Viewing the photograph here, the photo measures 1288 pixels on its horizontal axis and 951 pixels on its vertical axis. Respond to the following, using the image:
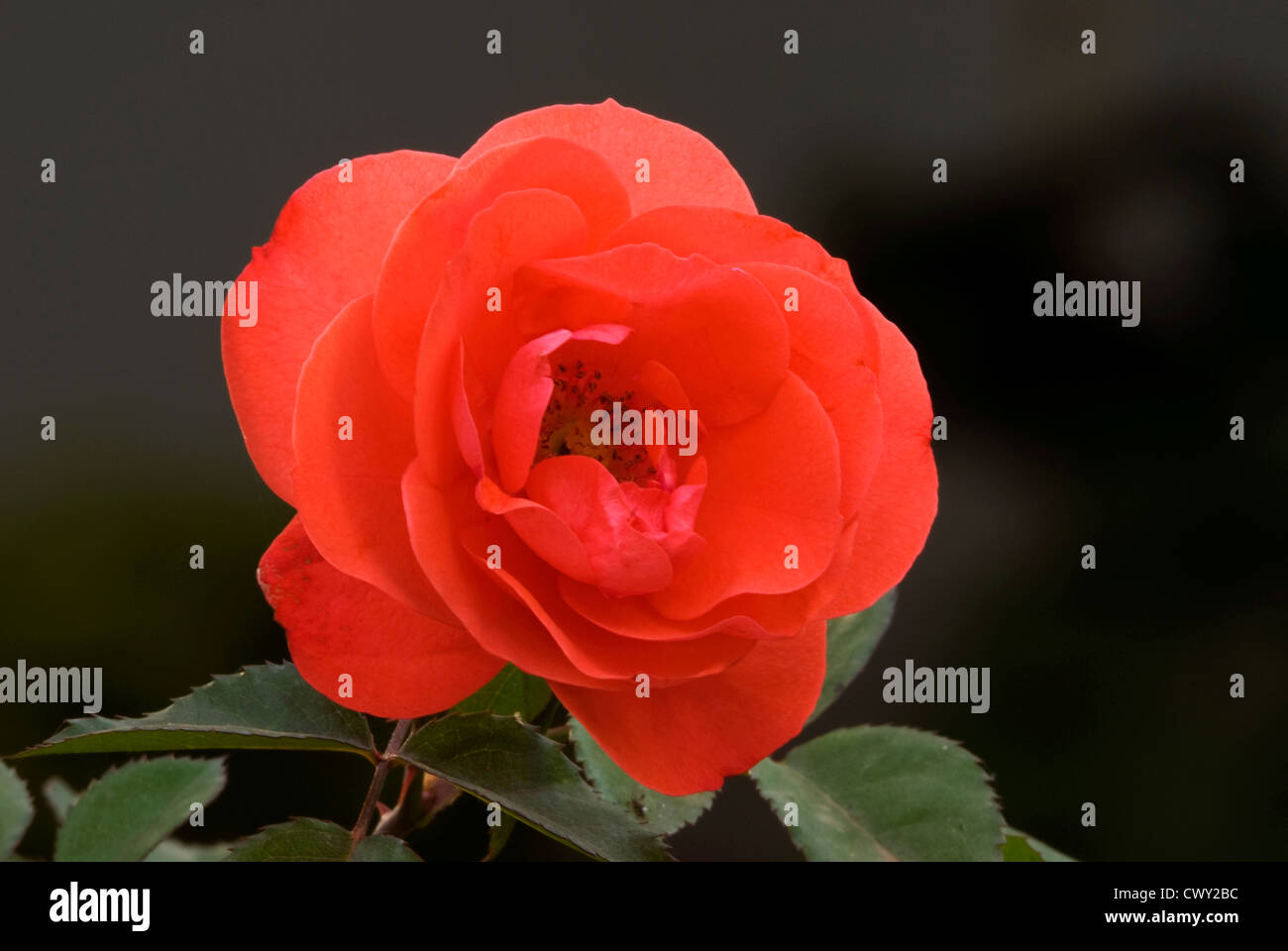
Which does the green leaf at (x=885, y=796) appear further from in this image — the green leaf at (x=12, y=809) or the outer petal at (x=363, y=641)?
the green leaf at (x=12, y=809)

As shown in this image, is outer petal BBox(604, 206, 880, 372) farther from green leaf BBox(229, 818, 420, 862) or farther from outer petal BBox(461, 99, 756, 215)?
green leaf BBox(229, 818, 420, 862)

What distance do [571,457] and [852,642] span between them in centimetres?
23

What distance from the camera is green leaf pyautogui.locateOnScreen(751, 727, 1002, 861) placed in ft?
1.34

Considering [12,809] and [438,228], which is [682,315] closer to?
[438,228]

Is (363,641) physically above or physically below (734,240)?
below

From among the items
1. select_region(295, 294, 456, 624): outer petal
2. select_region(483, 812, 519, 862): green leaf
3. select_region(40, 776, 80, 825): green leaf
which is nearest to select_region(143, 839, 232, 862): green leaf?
select_region(40, 776, 80, 825): green leaf

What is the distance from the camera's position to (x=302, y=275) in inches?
13.2

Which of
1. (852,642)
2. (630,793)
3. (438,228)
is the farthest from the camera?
(852,642)

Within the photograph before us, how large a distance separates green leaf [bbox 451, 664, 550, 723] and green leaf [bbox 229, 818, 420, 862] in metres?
0.06

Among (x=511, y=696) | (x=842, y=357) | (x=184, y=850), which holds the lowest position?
(x=184, y=850)

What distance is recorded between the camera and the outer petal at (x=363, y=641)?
321mm

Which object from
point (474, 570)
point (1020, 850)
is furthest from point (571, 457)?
point (1020, 850)

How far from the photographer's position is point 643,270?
0.33 meters
